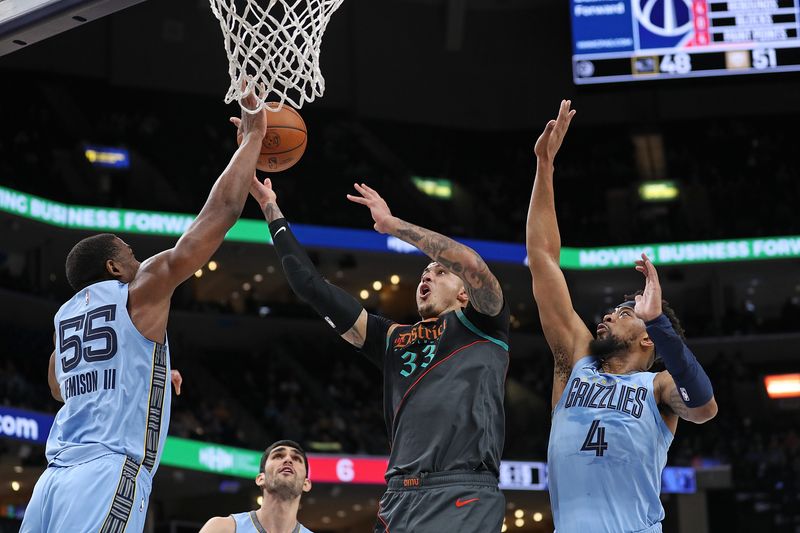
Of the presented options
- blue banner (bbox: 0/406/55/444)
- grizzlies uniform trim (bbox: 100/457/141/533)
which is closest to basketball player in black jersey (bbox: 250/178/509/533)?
grizzlies uniform trim (bbox: 100/457/141/533)

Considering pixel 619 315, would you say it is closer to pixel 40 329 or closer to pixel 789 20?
pixel 789 20

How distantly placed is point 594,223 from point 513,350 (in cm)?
348

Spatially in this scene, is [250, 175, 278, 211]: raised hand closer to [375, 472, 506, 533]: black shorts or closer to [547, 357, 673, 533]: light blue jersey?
[375, 472, 506, 533]: black shorts

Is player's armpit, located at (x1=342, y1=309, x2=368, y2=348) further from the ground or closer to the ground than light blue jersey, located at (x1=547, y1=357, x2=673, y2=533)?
further from the ground

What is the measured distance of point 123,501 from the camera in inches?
162

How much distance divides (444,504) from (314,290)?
116cm

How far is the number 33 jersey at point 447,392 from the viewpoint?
4473mm

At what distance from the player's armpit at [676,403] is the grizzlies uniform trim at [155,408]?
2217 mm

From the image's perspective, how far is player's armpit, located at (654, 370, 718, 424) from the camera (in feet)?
15.5

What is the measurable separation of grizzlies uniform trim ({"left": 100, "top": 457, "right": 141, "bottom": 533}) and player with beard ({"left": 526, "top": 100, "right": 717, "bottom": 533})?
6.15 feet

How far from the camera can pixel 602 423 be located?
4.90 meters

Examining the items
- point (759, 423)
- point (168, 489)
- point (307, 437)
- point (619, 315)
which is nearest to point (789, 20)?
point (759, 423)

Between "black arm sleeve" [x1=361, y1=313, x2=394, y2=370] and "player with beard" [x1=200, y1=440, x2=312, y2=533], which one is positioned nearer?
"black arm sleeve" [x1=361, y1=313, x2=394, y2=370]

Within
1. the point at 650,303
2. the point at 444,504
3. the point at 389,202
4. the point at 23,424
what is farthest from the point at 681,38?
the point at 444,504
